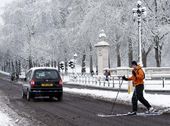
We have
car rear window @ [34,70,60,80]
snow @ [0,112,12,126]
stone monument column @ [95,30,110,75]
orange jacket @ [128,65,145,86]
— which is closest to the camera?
snow @ [0,112,12,126]

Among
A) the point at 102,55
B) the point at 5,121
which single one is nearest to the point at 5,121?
the point at 5,121

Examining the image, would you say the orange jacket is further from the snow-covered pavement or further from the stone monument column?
the stone monument column

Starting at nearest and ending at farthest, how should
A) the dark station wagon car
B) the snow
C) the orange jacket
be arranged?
the snow < the orange jacket < the dark station wagon car

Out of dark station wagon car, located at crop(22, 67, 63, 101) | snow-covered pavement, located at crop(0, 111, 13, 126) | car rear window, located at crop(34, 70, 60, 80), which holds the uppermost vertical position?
car rear window, located at crop(34, 70, 60, 80)

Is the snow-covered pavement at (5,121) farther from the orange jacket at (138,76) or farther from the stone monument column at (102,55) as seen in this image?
the stone monument column at (102,55)

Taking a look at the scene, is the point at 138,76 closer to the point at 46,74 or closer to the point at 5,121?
the point at 5,121

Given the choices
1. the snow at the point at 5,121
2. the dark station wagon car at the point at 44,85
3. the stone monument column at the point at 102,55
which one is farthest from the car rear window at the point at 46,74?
the stone monument column at the point at 102,55

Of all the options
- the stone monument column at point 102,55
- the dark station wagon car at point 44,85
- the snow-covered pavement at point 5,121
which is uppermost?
the stone monument column at point 102,55

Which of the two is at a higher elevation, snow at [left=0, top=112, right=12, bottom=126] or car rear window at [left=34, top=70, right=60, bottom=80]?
car rear window at [left=34, top=70, right=60, bottom=80]

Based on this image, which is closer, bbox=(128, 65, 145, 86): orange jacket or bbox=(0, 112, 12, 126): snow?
bbox=(0, 112, 12, 126): snow

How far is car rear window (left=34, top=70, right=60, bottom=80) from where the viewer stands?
24.6 m

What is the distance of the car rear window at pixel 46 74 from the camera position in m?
24.6

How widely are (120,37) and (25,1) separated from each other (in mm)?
43414

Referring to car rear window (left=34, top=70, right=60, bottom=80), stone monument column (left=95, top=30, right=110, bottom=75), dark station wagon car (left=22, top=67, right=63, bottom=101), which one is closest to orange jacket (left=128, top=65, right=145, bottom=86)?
dark station wagon car (left=22, top=67, right=63, bottom=101)
